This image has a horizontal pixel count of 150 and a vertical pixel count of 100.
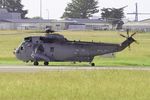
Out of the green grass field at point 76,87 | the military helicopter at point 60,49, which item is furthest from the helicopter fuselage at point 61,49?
the green grass field at point 76,87

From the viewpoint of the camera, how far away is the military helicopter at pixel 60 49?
40062 millimetres

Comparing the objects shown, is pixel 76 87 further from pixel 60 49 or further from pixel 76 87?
pixel 60 49

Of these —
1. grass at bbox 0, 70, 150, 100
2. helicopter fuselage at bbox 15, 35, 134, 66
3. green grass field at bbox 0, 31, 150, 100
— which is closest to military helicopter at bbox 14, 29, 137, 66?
helicopter fuselage at bbox 15, 35, 134, 66

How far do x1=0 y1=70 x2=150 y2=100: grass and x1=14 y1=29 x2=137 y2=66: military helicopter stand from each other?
13314mm

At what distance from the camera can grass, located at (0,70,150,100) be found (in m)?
18.4

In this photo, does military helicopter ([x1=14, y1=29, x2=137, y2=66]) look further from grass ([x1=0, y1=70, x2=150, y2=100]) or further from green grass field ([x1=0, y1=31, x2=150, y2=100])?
grass ([x1=0, y1=70, x2=150, y2=100])

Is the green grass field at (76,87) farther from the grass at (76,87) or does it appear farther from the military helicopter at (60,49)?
the military helicopter at (60,49)

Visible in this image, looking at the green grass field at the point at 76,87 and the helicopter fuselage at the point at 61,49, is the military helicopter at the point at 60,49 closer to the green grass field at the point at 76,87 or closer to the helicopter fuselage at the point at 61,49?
the helicopter fuselage at the point at 61,49

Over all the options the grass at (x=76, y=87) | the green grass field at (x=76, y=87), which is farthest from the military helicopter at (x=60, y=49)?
the grass at (x=76, y=87)

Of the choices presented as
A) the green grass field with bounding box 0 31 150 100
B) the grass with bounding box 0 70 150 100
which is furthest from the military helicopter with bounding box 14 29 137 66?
the grass with bounding box 0 70 150 100

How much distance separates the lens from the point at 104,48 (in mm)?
40000

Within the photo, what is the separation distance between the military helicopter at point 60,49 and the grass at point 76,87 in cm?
1331

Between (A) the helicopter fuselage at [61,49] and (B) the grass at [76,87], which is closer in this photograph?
(B) the grass at [76,87]

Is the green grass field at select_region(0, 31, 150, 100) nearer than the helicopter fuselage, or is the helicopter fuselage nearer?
the green grass field at select_region(0, 31, 150, 100)
